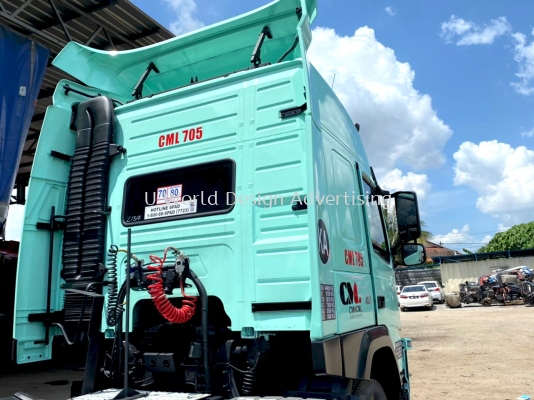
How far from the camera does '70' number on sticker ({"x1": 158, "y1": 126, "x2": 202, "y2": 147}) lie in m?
3.49

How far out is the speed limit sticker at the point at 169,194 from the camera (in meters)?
3.51

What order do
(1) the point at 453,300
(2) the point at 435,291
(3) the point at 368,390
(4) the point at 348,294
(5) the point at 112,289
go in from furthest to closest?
(2) the point at 435,291 → (1) the point at 453,300 → (5) the point at 112,289 → (4) the point at 348,294 → (3) the point at 368,390

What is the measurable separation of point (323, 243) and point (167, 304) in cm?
105

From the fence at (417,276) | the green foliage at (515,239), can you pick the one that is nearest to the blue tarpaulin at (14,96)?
the fence at (417,276)

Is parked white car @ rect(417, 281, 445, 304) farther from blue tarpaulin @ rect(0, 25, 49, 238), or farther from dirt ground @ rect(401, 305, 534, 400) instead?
blue tarpaulin @ rect(0, 25, 49, 238)

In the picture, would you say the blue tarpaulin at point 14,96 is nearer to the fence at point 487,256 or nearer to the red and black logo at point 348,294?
the red and black logo at point 348,294

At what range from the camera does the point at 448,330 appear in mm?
15617

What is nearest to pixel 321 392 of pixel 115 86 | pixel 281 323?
pixel 281 323

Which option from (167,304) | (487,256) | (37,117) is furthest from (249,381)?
(487,256)

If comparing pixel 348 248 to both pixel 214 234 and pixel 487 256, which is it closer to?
pixel 214 234

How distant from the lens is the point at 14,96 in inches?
258

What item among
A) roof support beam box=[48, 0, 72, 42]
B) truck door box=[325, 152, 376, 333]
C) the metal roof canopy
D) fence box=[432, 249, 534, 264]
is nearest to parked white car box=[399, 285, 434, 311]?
fence box=[432, 249, 534, 264]

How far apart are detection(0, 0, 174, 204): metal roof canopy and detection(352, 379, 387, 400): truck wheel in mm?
7768

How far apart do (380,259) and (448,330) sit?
1290 cm
